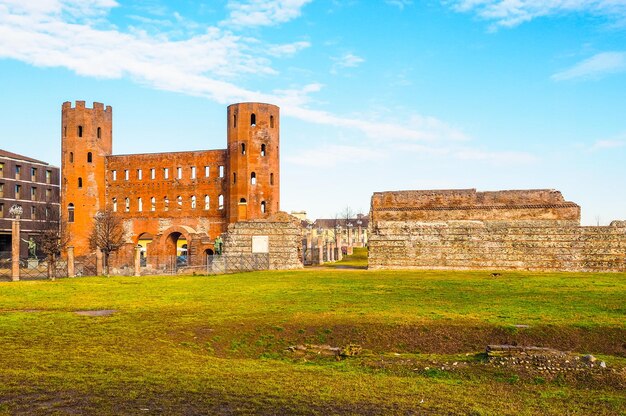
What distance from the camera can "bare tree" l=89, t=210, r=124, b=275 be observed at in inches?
2216

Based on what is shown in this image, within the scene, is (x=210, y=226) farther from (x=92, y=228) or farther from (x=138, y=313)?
(x=138, y=313)

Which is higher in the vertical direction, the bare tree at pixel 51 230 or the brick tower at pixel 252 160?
the brick tower at pixel 252 160

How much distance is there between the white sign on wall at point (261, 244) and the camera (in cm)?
4479

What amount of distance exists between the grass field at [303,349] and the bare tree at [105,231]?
103 ft

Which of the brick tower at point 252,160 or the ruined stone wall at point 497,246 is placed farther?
the brick tower at point 252,160

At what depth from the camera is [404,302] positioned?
68.2ft

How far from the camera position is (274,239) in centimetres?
4494

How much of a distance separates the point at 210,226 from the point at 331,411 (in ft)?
166

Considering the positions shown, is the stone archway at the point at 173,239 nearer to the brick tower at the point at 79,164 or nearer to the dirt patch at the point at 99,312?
the brick tower at the point at 79,164

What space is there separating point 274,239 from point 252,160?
38.8ft

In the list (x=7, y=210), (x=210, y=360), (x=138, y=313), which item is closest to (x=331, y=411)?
(x=210, y=360)

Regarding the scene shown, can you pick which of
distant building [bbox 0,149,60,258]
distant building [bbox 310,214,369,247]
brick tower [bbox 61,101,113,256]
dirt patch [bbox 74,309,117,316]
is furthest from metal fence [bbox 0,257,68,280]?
distant building [bbox 310,214,369,247]

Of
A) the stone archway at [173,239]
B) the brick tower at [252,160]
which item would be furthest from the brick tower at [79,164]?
the brick tower at [252,160]

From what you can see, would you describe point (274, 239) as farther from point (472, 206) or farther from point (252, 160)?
point (472, 206)
